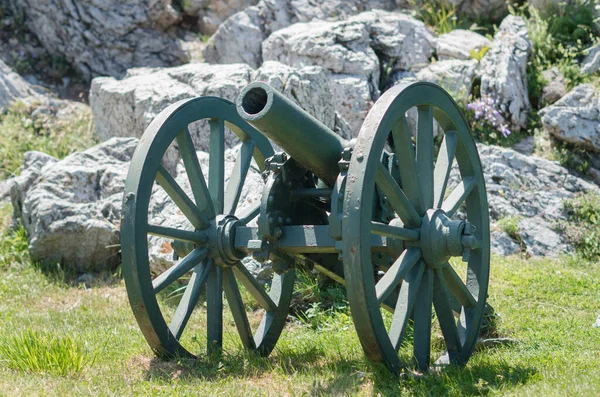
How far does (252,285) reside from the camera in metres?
5.09

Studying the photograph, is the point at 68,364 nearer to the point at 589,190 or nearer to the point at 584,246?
the point at 584,246

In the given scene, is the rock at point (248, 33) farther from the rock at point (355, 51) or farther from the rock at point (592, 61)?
the rock at point (592, 61)

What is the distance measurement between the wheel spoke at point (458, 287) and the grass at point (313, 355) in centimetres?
34

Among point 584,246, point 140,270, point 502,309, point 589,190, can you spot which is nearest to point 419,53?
point 589,190

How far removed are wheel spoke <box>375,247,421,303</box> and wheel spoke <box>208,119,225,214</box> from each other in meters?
1.28

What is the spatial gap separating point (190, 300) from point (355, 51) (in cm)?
569

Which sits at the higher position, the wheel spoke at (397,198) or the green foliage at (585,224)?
the wheel spoke at (397,198)

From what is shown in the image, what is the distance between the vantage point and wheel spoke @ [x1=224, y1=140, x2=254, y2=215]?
5.11m

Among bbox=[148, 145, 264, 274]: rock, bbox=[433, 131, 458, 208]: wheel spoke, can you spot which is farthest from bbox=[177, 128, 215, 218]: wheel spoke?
bbox=[148, 145, 264, 274]: rock

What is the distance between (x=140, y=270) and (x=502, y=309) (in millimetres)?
2981

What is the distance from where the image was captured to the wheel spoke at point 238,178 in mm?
5105

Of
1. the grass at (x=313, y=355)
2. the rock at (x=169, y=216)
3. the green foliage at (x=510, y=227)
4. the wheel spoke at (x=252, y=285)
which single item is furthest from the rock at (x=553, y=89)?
the wheel spoke at (x=252, y=285)

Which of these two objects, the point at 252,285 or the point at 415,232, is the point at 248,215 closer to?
the point at 252,285

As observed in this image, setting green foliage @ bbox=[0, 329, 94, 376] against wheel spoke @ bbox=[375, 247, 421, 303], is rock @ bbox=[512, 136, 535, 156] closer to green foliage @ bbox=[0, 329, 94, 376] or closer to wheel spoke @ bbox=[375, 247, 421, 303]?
wheel spoke @ bbox=[375, 247, 421, 303]
